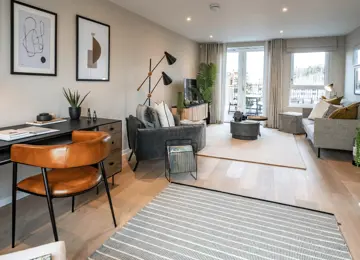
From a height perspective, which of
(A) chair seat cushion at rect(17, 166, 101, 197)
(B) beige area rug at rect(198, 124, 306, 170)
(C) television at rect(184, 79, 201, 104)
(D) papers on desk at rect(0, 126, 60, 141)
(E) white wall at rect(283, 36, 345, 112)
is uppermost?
(E) white wall at rect(283, 36, 345, 112)

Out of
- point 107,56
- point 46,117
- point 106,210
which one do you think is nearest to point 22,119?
point 46,117

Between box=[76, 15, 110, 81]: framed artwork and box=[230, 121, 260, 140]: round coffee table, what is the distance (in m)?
2.92

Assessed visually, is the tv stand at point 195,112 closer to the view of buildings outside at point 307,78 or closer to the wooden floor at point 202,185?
the wooden floor at point 202,185

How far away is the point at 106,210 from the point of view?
252 centimetres

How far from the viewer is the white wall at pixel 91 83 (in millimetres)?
2623

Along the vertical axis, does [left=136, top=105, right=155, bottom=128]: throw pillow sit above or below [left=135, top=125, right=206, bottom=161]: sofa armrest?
above

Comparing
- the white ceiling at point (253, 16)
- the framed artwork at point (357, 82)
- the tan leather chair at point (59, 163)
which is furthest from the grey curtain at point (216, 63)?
the tan leather chair at point (59, 163)

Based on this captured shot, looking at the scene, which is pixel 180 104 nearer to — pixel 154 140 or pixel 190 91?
pixel 190 91

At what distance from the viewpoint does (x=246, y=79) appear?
7.95 meters

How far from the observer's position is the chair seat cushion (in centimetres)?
185

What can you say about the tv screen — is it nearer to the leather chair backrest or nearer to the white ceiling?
the white ceiling

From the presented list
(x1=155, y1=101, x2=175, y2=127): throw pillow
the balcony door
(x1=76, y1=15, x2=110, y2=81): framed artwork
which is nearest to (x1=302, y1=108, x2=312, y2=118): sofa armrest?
the balcony door

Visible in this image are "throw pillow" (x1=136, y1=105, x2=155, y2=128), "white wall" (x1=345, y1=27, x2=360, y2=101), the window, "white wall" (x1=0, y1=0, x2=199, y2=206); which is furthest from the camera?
the window

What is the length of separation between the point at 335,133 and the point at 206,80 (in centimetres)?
389
